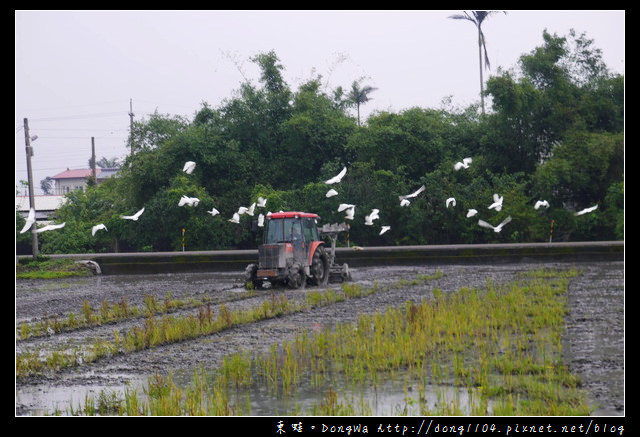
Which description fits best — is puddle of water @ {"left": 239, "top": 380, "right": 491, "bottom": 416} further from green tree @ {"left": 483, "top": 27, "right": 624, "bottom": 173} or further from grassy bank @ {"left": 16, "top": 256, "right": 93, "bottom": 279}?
green tree @ {"left": 483, "top": 27, "right": 624, "bottom": 173}

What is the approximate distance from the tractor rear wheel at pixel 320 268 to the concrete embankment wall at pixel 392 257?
299 inches

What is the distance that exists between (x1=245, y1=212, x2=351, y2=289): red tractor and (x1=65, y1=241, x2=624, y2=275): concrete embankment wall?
850 centimetres

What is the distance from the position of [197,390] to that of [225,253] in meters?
21.8

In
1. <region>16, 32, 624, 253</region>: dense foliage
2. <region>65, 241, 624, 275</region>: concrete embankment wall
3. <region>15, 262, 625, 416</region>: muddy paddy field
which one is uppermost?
<region>16, 32, 624, 253</region>: dense foliage

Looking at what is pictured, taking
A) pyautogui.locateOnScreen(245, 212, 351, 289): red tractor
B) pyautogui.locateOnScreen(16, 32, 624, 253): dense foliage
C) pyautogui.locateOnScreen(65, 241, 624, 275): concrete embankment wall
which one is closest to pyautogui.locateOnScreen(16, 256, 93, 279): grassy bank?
pyautogui.locateOnScreen(65, 241, 624, 275): concrete embankment wall

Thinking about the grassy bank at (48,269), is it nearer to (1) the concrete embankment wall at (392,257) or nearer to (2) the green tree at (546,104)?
(1) the concrete embankment wall at (392,257)

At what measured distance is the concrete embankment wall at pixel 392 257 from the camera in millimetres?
29219

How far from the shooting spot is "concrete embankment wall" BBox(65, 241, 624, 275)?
29219mm

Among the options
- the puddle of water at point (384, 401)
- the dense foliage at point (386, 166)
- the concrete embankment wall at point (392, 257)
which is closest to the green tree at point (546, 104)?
the dense foliage at point (386, 166)

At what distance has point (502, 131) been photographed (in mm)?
35812

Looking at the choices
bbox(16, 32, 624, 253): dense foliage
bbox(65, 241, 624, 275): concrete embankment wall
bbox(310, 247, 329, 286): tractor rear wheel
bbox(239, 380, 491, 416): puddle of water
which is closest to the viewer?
bbox(239, 380, 491, 416): puddle of water

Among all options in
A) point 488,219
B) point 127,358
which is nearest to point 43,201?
point 488,219

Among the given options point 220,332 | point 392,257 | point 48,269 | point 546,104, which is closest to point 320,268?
point 220,332
